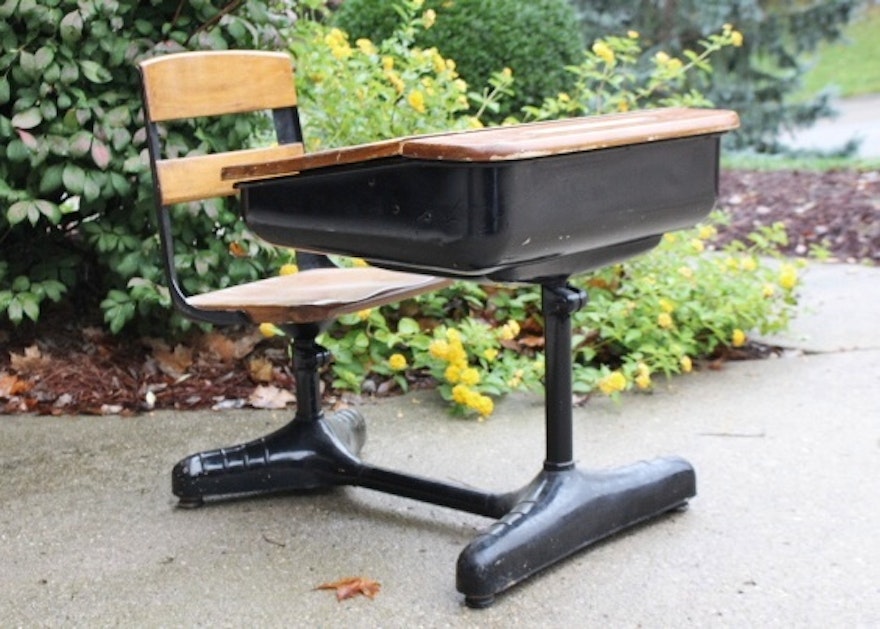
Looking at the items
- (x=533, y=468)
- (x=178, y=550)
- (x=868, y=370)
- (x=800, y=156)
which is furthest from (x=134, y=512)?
(x=800, y=156)

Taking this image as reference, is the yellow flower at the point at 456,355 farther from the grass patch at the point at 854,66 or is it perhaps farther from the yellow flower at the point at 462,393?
the grass patch at the point at 854,66

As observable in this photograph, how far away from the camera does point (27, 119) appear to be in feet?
12.9

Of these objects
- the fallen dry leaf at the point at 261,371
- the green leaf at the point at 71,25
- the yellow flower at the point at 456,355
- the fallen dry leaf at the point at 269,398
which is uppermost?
the green leaf at the point at 71,25

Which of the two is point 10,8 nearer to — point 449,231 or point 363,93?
point 363,93

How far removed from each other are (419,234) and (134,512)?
1.25m

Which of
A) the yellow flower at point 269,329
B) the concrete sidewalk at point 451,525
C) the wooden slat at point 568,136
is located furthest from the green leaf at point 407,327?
the wooden slat at point 568,136

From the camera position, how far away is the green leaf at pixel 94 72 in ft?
12.8

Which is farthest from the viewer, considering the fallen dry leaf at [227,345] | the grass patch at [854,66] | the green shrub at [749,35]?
the grass patch at [854,66]

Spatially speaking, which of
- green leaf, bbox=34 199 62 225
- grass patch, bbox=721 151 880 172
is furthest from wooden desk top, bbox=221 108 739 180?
grass patch, bbox=721 151 880 172

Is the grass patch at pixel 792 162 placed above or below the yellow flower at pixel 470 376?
below

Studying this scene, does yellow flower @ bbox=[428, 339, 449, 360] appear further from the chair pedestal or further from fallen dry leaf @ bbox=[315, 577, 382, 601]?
fallen dry leaf @ bbox=[315, 577, 382, 601]

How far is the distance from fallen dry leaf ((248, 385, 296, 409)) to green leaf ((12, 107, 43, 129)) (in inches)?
43.3

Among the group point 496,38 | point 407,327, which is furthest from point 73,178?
point 496,38

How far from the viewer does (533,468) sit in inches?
137
